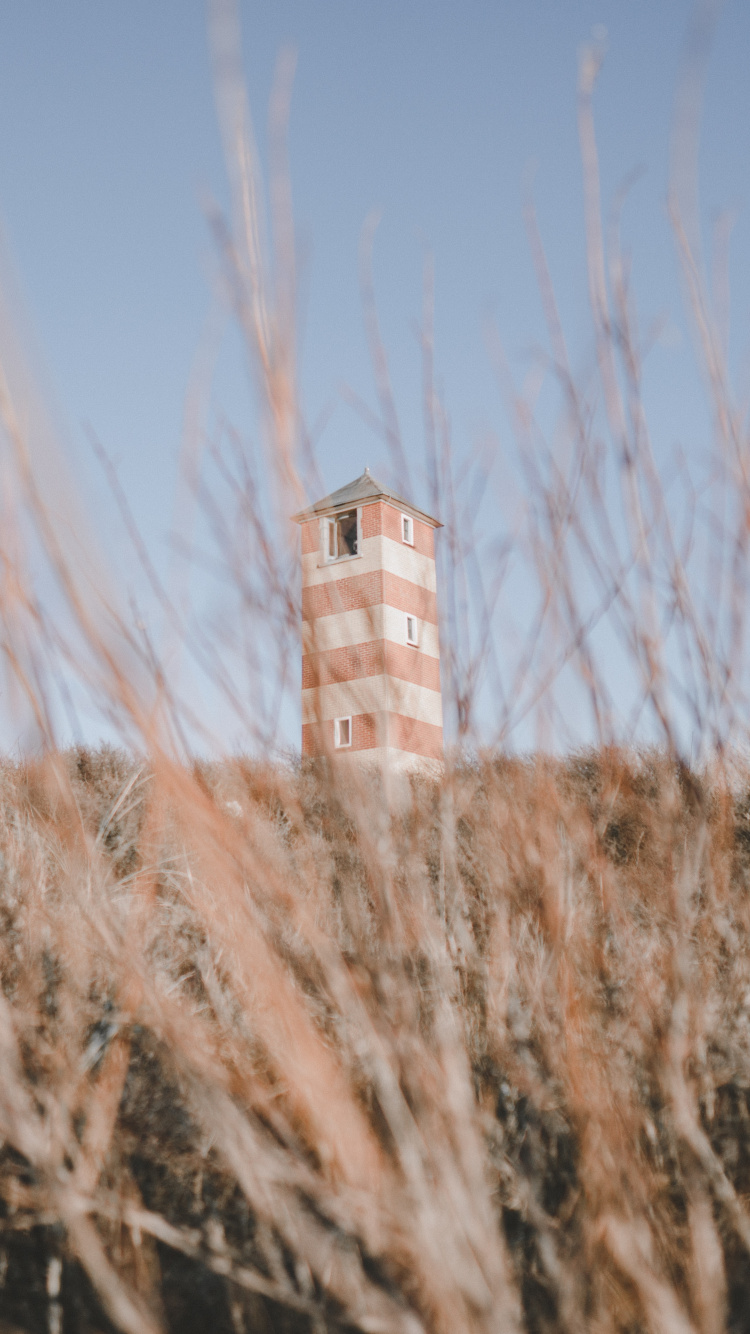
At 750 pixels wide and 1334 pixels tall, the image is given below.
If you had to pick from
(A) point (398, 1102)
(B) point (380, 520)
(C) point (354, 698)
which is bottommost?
(A) point (398, 1102)

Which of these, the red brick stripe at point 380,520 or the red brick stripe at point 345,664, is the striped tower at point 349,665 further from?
the red brick stripe at point 380,520

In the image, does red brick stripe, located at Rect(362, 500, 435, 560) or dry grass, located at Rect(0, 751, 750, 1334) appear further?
red brick stripe, located at Rect(362, 500, 435, 560)

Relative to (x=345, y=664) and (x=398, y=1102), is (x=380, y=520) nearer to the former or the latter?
(x=345, y=664)

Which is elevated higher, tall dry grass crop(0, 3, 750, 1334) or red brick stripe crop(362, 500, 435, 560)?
red brick stripe crop(362, 500, 435, 560)

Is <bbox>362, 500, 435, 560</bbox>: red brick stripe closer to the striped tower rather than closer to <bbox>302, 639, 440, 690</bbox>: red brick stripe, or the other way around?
the striped tower

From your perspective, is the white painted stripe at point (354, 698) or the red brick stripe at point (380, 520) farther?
the red brick stripe at point (380, 520)

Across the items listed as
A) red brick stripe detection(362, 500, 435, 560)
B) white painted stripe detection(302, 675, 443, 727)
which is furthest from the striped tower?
red brick stripe detection(362, 500, 435, 560)

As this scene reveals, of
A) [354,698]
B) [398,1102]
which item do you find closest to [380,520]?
[354,698]

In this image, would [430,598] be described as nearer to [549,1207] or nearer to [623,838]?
[549,1207]

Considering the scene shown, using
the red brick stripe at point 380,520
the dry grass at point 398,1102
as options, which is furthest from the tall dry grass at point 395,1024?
the red brick stripe at point 380,520

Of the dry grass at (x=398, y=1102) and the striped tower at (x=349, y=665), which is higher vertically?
the striped tower at (x=349, y=665)

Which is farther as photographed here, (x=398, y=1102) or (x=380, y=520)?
(x=380, y=520)

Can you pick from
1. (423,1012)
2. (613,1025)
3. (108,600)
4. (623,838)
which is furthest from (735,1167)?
(623,838)

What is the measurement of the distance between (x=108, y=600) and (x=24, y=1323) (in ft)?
4.37
